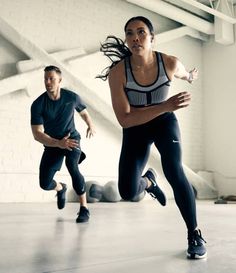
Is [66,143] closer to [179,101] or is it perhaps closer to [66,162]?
[66,162]

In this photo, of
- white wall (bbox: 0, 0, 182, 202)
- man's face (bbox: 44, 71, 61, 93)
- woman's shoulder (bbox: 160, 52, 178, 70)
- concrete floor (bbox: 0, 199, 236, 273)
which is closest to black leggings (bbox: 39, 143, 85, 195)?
concrete floor (bbox: 0, 199, 236, 273)

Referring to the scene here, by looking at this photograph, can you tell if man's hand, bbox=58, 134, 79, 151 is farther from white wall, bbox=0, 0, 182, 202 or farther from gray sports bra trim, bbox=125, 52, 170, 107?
white wall, bbox=0, 0, 182, 202

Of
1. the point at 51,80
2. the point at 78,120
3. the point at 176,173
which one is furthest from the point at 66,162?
the point at 78,120

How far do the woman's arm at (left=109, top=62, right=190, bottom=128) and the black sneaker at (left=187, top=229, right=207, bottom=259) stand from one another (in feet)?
2.15

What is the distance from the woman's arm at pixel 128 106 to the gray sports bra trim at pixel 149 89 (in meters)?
0.04

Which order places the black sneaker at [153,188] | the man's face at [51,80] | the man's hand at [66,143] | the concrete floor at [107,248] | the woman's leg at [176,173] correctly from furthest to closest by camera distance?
the man's face at [51,80]
the man's hand at [66,143]
the black sneaker at [153,188]
the woman's leg at [176,173]
the concrete floor at [107,248]

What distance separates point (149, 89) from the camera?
2209 mm

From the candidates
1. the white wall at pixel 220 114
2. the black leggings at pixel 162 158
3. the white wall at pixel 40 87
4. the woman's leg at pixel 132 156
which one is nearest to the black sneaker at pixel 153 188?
the black leggings at pixel 162 158

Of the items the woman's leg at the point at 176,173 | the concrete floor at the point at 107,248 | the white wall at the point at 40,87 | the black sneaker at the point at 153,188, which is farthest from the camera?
the white wall at the point at 40,87

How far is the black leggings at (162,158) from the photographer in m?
2.09

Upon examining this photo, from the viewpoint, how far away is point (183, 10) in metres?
8.54

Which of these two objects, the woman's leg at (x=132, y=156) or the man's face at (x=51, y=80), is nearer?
the woman's leg at (x=132, y=156)

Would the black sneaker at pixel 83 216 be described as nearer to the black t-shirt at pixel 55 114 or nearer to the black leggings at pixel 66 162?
the black leggings at pixel 66 162

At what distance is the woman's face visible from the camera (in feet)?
7.14
